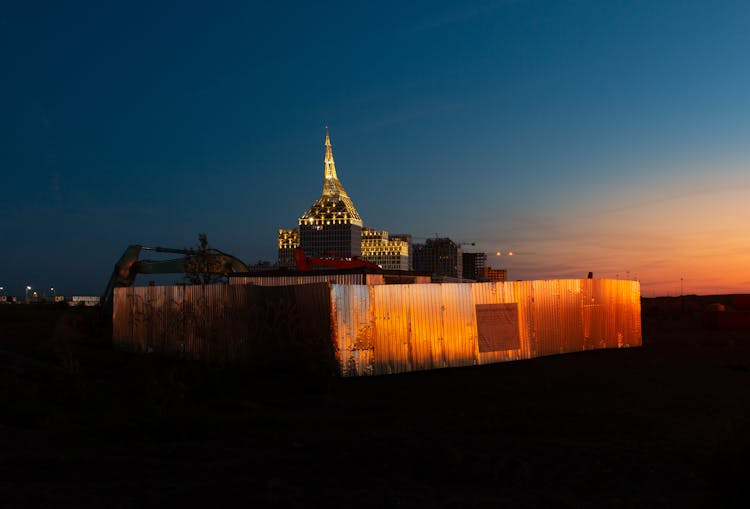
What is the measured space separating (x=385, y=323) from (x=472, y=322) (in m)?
3.03

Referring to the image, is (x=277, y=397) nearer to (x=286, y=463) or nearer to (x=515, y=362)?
(x=286, y=463)

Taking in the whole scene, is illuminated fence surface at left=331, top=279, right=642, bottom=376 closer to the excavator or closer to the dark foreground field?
the dark foreground field

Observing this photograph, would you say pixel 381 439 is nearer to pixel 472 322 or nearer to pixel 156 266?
pixel 472 322

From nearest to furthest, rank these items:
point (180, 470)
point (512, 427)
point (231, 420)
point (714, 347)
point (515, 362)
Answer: point (180, 470), point (512, 427), point (231, 420), point (515, 362), point (714, 347)

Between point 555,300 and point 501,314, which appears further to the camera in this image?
point 555,300

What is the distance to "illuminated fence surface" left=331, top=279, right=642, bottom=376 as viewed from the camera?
16375 mm

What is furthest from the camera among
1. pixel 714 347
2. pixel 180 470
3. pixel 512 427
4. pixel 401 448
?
pixel 714 347

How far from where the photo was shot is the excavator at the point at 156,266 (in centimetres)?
3659

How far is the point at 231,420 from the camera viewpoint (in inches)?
424

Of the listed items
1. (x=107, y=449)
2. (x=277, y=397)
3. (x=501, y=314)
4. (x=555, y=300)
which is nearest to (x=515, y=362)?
(x=501, y=314)

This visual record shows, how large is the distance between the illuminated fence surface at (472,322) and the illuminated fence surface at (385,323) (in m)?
0.03

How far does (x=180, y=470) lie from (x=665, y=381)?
38.1 feet

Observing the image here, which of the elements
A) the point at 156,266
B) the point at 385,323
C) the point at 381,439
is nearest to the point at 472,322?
the point at 385,323

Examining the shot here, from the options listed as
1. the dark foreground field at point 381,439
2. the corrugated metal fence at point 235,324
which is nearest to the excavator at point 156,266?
the corrugated metal fence at point 235,324
